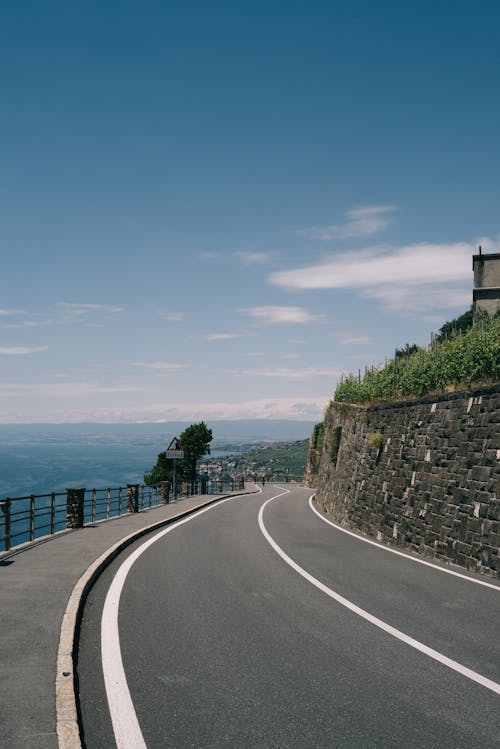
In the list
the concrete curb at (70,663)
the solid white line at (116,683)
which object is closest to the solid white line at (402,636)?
the solid white line at (116,683)

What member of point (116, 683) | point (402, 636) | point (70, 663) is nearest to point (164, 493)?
point (402, 636)

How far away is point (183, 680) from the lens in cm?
554

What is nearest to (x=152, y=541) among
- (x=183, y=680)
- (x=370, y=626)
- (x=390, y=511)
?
(x=390, y=511)

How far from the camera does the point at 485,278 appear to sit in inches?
1695

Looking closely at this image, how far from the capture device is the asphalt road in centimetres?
451

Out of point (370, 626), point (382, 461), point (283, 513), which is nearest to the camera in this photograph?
point (370, 626)

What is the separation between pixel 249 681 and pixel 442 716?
173 centimetres

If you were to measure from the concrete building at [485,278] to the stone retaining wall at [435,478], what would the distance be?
2370 cm

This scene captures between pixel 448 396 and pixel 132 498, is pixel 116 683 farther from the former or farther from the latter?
pixel 132 498

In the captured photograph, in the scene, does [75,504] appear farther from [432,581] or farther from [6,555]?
[432,581]

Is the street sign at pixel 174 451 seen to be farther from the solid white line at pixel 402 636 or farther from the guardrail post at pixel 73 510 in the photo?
the solid white line at pixel 402 636

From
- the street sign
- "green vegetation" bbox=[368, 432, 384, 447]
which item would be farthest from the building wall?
"green vegetation" bbox=[368, 432, 384, 447]

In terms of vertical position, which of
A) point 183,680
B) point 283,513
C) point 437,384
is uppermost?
point 437,384

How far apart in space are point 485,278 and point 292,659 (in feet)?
137
